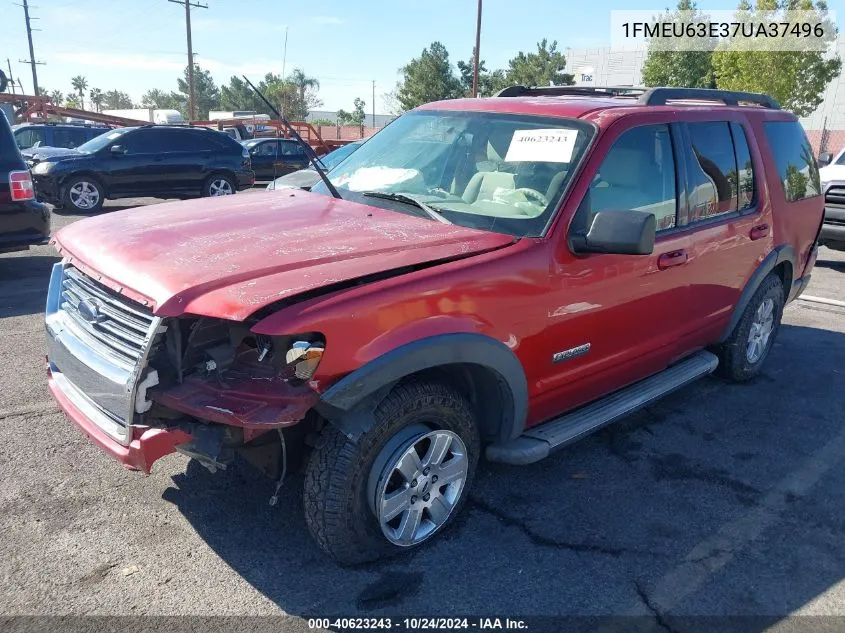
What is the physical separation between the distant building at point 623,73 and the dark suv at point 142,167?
116 feet

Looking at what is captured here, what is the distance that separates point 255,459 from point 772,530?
8.10 ft

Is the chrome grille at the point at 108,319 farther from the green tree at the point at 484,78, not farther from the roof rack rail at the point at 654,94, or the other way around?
the green tree at the point at 484,78

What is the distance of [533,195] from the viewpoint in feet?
11.1

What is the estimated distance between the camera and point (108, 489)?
11.2 feet

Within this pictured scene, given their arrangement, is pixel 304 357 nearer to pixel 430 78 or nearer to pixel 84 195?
pixel 84 195

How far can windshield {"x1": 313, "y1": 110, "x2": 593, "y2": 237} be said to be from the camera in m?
3.35

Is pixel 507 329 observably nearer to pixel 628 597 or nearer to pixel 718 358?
pixel 628 597

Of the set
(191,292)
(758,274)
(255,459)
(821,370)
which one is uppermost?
(191,292)

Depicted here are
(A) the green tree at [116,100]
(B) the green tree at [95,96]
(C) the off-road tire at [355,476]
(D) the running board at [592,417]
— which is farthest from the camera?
(A) the green tree at [116,100]

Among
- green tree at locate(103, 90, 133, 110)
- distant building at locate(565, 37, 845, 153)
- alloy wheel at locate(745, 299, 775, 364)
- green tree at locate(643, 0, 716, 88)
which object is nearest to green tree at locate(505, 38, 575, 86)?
distant building at locate(565, 37, 845, 153)

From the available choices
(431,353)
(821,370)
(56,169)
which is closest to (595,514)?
(431,353)

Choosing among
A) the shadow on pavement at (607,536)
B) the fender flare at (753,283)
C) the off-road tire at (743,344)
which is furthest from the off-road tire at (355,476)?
the off-road tire at (743,344)

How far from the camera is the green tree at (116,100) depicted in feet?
426

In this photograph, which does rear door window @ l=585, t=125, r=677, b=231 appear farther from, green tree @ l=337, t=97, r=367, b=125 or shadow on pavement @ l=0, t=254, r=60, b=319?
green tree @ l=337, t=97, r=367, b=125
